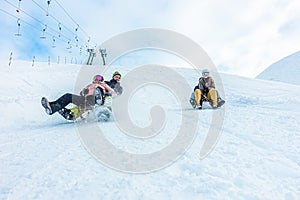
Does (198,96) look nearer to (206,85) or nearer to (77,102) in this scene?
(206,85)

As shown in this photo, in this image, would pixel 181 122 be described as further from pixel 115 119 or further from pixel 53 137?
pixel 53 137

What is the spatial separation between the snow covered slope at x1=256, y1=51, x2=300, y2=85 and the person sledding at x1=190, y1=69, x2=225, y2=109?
119ft

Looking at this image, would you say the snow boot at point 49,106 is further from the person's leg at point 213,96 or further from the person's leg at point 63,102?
the person's leg at point 213,96

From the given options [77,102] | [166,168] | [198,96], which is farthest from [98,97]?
[166,168]

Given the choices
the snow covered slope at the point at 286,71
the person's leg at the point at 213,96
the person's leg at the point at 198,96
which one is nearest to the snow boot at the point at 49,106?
the person's leg at the point at 198,96

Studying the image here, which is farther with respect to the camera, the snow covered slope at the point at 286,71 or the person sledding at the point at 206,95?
the snow covered slope at the point at 286,71

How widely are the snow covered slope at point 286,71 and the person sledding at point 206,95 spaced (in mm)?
36310

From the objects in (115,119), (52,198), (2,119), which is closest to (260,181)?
(52,198)

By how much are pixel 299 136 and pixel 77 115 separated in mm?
4667

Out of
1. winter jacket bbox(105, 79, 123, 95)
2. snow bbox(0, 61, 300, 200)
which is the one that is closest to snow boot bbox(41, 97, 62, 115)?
snow bbox(0, 61, 300, 200)

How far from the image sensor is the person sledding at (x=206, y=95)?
25.0ft

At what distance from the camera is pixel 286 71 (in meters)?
44.5

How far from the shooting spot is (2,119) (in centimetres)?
687

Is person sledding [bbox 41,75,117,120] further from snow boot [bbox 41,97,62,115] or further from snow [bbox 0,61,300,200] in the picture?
snow [bbox 0,61,300,200]
